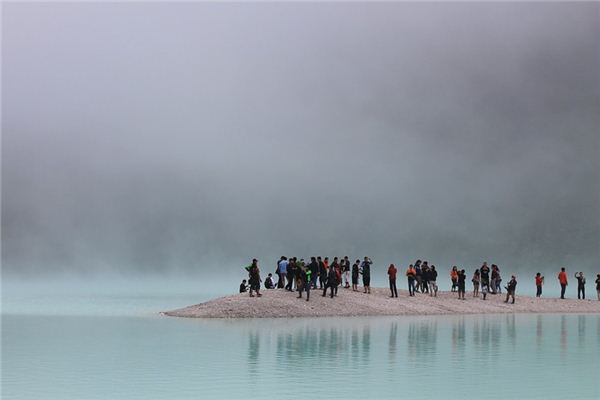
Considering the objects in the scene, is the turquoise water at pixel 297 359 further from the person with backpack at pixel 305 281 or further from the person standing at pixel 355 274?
the person standing at pixel 355 274

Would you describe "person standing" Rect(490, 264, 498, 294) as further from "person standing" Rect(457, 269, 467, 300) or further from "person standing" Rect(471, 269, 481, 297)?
"person standing" Rect(457, 269, 467, 300)

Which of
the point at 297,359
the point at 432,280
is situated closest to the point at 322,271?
the point at 432,280

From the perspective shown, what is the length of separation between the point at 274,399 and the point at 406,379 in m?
5.20

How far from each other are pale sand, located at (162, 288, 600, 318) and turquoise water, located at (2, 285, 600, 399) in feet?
7.84

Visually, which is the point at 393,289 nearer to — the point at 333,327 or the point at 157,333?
the point at 333,327

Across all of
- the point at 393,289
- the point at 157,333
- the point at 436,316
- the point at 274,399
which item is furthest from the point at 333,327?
the point at 274,399

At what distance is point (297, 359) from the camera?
31203mm

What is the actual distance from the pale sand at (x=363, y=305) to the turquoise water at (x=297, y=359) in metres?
2.39

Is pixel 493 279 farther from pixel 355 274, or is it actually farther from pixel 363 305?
pixel 363 305

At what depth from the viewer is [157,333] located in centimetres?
4075

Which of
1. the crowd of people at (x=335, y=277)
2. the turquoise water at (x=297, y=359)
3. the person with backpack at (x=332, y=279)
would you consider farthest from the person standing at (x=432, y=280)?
the turquoise water at (x=297, y=359)

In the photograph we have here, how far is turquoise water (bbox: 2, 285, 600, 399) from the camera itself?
24859mm

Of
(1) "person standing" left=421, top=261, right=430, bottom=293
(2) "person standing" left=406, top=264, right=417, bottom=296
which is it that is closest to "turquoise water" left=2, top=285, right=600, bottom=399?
(2) "person standing" left=406, top=264, right=417, bottom=296

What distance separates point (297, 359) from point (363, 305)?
78.3 feet
